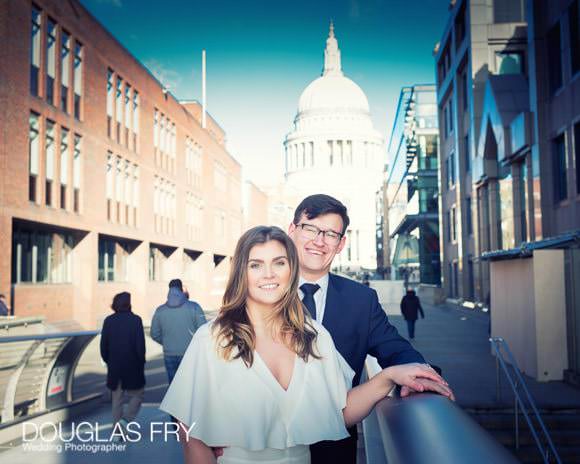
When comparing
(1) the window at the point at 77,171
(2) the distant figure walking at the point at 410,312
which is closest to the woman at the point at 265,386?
(2) the distant figure walking at the point at 410,312

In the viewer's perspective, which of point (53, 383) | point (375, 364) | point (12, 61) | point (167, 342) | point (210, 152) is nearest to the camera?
point (375, 364)

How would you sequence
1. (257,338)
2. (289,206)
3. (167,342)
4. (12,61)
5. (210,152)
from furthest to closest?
(289,206)
(210,152)
(12,61)
(167,342)
(257,338)

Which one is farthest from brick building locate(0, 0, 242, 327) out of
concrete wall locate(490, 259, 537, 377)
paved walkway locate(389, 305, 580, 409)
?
concrete wall locate(490, 259, 537, 377)

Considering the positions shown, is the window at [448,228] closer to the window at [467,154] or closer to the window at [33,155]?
the window at [467,154]

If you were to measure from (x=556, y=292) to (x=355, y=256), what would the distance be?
359ft

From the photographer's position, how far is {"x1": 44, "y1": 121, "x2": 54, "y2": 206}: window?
22.7 m

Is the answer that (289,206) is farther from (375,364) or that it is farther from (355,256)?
(375,364)

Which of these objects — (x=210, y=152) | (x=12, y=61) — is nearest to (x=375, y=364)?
(x=12, y=61)

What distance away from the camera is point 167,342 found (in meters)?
8.84

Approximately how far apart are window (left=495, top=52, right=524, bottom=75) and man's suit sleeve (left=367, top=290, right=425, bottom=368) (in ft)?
93.2

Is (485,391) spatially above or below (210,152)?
below

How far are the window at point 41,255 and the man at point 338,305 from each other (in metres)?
19.9

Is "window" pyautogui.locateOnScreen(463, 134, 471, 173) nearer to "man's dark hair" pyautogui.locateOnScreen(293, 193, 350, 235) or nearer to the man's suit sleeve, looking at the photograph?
"man's dark hair" pyautogui.locateOnScreen(293, 193, 350, 235)

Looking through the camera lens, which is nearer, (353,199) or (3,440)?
(3,440)
